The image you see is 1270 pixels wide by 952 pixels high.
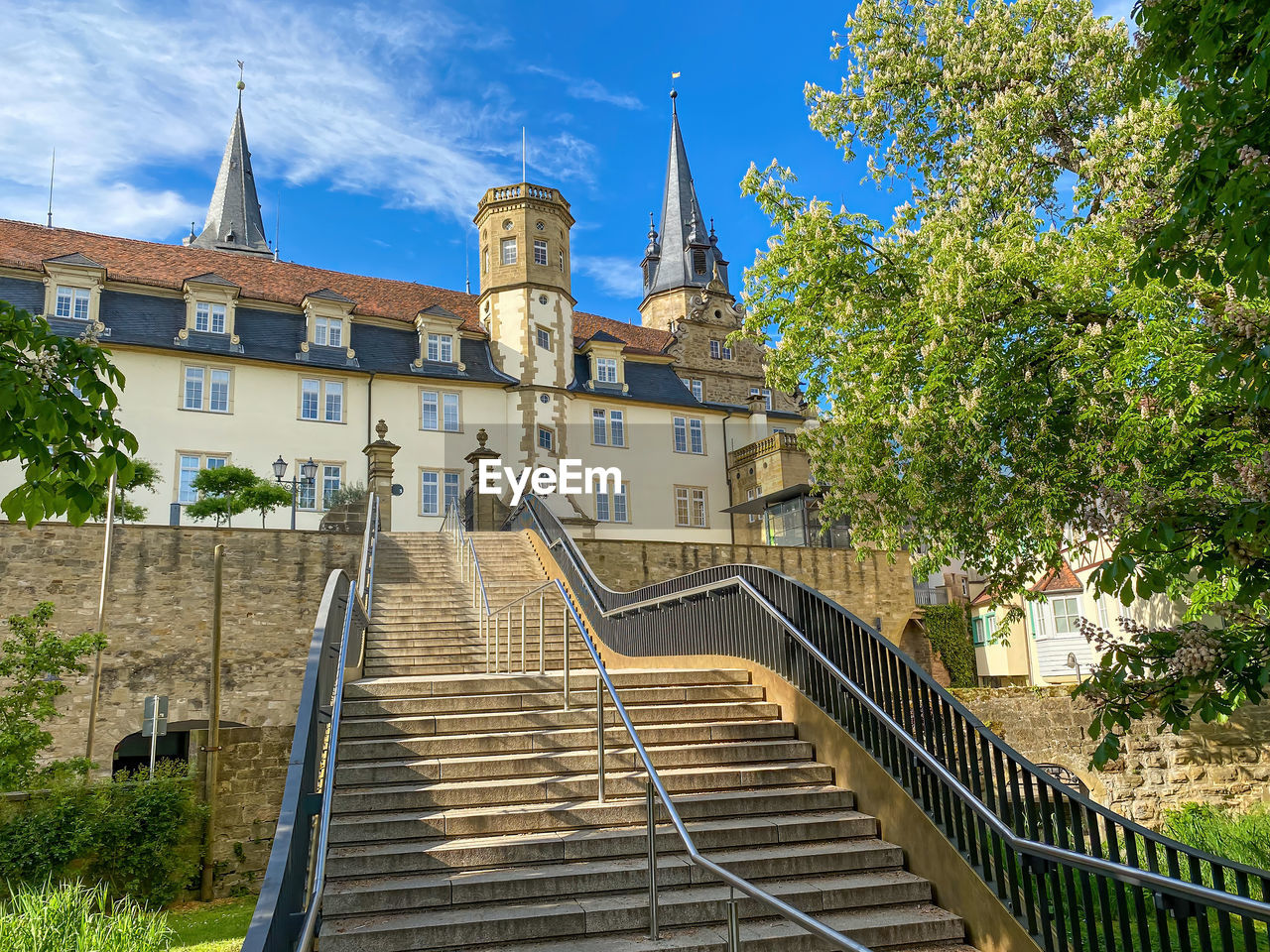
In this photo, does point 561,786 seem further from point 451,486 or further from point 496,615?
point 451,486

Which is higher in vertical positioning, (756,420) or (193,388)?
(756,420)

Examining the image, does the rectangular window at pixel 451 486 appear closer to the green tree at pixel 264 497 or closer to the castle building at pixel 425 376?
the castle building at pixel 425 376

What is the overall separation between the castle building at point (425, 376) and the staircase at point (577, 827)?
73.2 feet

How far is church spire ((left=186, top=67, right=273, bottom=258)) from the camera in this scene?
45438mm

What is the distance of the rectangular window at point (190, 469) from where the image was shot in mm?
28578

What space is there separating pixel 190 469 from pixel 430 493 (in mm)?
7528

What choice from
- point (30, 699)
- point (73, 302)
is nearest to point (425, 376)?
point (73, 302)

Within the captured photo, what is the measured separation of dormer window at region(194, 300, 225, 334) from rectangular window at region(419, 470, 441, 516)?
316 inches

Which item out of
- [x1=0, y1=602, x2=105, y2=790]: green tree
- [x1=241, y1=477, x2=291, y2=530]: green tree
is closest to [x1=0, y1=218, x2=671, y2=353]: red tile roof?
[x1=241, y1=477, x2=291, y2=530]: green tree

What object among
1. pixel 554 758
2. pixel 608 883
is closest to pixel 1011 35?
pixel 554 758

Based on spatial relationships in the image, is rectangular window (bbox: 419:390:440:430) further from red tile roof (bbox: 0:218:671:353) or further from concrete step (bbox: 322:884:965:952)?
concrete step (bbox: 322:884:965:952)

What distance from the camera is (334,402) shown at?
1251 inches

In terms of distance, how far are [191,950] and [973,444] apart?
1096 centimetres

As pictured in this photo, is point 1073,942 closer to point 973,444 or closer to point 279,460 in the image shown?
point 973,444
